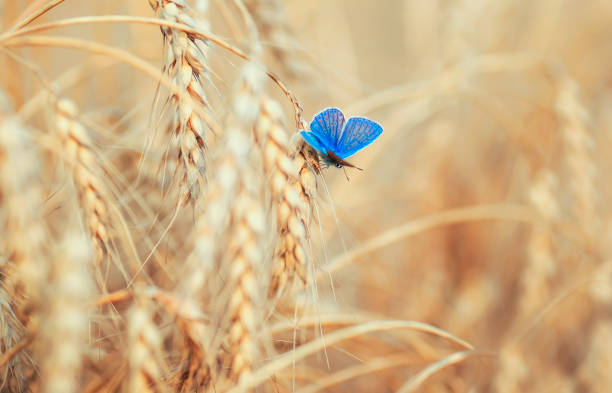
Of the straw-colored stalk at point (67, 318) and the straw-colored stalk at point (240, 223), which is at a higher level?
the straw-colored stalk at point (240, 223)

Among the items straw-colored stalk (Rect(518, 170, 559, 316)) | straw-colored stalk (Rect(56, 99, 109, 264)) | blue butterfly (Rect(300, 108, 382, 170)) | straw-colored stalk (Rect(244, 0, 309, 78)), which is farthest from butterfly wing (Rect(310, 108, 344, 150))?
straw-colored stalk (Rect(518, 170, 559, 316))

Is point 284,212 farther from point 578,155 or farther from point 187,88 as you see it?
point 578,155

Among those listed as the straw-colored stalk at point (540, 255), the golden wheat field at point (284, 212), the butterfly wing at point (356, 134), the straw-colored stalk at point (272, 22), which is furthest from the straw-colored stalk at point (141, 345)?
the straw-colored stalk at point (540, 255)

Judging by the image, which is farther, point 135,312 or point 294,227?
point 294,227

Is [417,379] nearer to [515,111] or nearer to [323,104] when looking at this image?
[323,104]

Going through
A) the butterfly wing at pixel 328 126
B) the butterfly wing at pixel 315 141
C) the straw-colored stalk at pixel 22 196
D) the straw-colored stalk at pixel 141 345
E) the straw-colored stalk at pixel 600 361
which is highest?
the butterfly wing at pixel 328 126

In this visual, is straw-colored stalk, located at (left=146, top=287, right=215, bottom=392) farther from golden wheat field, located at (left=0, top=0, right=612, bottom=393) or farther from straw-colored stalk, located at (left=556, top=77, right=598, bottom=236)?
straw-colored stalk, located at (left=556, top=77, right=598, bottom=236)

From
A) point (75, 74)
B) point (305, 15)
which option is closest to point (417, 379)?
point (75, 74)

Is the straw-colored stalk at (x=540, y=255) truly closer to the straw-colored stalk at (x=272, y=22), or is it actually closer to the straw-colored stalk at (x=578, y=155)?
the straw-colored stalk at (x=578, y=155)
